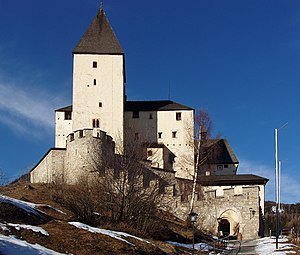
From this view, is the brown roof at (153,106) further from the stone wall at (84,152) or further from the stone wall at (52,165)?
the stone wall at (84,152)

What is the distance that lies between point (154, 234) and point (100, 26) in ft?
127

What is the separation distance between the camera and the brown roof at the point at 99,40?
55.3 metres

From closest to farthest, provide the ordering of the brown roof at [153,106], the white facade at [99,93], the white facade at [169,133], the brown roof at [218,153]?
the white facade at [99,93], the white facade at [169,133], the brown roof at [218,153], the brown roof at [153,106]

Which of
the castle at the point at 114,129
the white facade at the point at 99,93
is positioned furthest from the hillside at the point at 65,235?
the white facade at the point at 99,93

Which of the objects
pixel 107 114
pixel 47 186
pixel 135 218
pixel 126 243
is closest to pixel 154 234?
pixel 135 218

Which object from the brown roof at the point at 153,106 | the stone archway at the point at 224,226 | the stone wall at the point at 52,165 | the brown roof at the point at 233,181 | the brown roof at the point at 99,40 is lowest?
the stone archway at the point at 224,226

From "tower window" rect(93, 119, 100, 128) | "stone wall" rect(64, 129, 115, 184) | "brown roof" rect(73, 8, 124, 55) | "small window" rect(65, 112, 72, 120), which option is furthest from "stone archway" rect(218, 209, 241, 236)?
"brown roof" rect(73, 8, 124, 55)

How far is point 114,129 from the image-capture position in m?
53.1

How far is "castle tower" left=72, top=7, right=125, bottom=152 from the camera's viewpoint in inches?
2083

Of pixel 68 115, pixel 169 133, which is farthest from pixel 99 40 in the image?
pixel 169 133

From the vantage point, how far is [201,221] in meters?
35.8

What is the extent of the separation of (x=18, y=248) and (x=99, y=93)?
4161 centimetres

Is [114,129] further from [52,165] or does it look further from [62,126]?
[52,165]

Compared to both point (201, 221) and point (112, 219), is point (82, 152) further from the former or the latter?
point (112, 219)
